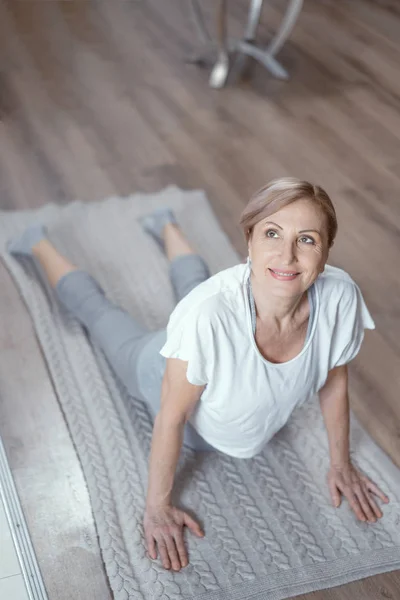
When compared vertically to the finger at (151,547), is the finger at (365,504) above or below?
above

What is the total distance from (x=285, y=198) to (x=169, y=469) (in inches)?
23.6

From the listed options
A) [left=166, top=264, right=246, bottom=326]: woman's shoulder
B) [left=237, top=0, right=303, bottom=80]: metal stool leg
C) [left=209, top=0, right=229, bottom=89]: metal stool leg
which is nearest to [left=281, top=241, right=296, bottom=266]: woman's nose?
[left=166, top=264, right=246, bottom=326]: woman's shoulder

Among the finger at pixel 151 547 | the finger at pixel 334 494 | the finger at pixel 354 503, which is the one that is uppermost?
the finger at pixel 354 503

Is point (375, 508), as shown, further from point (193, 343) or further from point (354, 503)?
point (193, 343)

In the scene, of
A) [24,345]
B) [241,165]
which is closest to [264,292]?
[24,345]

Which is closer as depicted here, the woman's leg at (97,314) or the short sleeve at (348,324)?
the short sleeve at (348,324)

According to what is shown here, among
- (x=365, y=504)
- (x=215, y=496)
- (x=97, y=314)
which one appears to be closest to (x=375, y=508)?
(x=365, y=504)

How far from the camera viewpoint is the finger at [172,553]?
1653mm

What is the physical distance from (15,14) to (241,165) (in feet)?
6.13

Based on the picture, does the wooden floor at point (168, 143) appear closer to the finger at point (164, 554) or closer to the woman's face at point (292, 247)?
the finger at point (164, 554)

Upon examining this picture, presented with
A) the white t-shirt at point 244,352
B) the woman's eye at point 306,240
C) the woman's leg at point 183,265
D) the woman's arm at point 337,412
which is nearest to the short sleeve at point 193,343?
the white t-shirt at point 244,352

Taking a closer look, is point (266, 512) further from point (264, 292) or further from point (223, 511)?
point (264, 292)

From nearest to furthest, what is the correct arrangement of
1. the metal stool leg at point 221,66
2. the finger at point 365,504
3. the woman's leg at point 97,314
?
the finger at point 365,504
the woman's leg at point 97,314
the metal stool leg at point 221,66

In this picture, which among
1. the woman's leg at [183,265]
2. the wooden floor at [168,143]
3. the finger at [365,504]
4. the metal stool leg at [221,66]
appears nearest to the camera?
the finger at [365,504]
